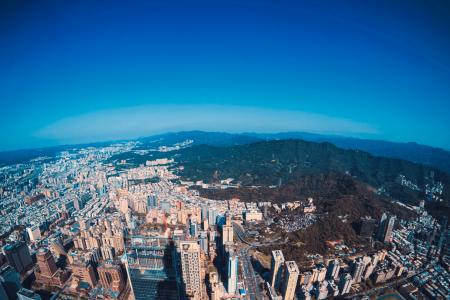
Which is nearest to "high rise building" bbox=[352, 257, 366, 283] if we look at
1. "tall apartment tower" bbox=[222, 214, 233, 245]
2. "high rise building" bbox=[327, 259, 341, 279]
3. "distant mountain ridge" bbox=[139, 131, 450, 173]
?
"high rise building" bbox=[327, 259, 341, 279]

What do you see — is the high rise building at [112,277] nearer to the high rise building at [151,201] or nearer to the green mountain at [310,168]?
the high rise building at [151,201]

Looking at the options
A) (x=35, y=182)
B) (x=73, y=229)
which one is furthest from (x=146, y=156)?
(x=73, y=229)

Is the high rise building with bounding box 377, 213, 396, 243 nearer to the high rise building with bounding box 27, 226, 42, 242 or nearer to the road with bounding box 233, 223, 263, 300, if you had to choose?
the road with bounding box 233, 223, 263, 300

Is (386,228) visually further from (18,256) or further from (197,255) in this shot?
(18,256)

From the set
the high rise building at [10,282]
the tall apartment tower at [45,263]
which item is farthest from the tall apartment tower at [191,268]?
the tall apartment tower at [45,263]

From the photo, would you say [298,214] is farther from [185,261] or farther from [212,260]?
[185,261]

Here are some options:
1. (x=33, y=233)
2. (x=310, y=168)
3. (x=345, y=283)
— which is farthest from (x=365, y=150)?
(x=33, y=233)
